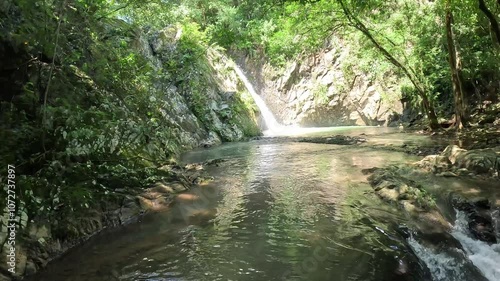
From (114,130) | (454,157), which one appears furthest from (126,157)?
(454,157)

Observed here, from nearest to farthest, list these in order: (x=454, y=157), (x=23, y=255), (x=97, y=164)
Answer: (x=23, y=255) → (x=97, y=164) → (x=454, y=157)

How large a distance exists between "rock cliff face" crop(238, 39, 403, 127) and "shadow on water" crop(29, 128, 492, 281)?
62.3ft

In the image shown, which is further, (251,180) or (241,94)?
(241,94)

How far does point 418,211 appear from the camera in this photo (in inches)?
231

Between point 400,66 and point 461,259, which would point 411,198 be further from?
point 400,66

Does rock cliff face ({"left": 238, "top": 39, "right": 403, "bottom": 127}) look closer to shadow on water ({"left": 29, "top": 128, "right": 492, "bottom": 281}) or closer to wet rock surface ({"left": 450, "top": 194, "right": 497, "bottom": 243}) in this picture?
shadow on water ({"left": 29, "top": 128, "right": 492, "bottom": 281})

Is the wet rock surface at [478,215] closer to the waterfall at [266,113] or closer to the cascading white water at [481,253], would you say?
the cascading white water at [481,253]

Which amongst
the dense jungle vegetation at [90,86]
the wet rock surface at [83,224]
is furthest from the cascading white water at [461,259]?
the dense jungle vegetation at [90,86]

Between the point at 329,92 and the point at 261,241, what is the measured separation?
2459 centimetres

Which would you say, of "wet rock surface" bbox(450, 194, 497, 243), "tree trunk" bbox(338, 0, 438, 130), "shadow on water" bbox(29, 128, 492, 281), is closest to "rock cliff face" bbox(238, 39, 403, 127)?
"tree trunk" bbox(338, 0, 438, 130)

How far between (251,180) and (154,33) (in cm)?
1679

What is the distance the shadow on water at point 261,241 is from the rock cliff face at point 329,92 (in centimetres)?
1898

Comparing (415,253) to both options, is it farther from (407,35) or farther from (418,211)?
(407,35)

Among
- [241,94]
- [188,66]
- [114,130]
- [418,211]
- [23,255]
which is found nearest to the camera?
[23,255]
